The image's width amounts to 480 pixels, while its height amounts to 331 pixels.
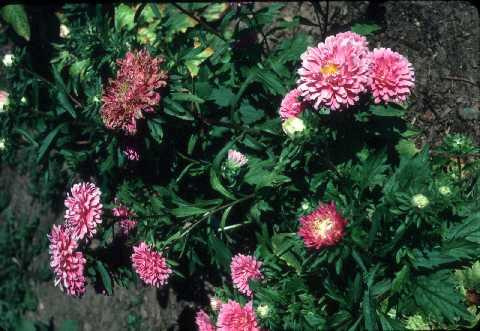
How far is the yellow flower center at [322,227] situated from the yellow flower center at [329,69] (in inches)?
21.6

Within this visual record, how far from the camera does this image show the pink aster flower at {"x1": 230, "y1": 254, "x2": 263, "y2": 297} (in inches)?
86.0

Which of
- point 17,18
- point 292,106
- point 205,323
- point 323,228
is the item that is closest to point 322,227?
point 323,228

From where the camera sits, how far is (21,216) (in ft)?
13.2

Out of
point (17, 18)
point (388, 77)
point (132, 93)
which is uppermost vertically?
point (17, 18)

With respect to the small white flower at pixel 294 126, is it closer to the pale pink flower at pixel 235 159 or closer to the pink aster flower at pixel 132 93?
the pale pink flower at pixel 235 159

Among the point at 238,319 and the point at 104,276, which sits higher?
the point at 104,276

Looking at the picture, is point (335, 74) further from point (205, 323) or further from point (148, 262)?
point (205, 323)

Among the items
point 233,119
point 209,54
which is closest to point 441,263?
point 233,119

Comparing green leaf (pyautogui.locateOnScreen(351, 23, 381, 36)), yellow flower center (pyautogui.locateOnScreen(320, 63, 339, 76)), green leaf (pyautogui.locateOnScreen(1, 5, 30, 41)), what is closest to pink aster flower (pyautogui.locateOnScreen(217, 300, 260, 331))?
yellow flower center (pyautogui.locateOnScreen(320, 63, 339, 76))

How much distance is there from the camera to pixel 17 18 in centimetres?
343

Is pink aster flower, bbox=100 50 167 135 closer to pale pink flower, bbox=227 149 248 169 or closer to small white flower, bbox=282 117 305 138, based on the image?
pale pink flower, bbox=227 149 248 169

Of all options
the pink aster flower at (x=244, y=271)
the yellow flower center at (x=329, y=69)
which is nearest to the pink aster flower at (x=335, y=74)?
the yellow flower center at (x=329, y=69)

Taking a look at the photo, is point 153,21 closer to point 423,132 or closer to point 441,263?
point 423,132

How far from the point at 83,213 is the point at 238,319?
80 cm
